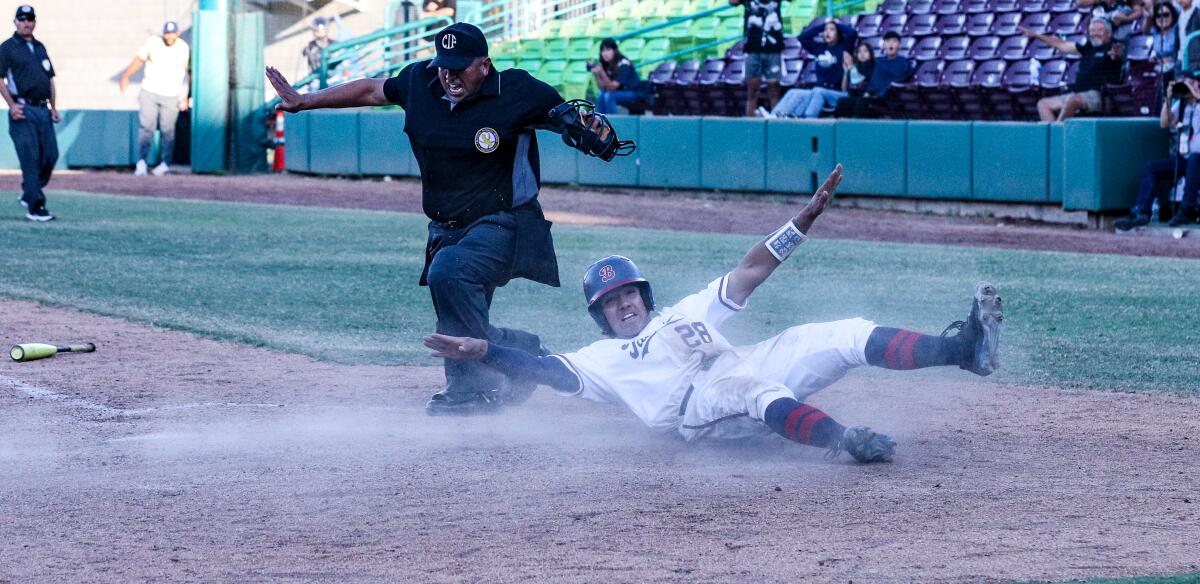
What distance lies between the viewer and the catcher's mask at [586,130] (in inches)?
245

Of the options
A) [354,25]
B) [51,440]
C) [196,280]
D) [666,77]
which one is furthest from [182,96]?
[51,440]

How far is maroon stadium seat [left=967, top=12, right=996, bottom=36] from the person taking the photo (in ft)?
66.7

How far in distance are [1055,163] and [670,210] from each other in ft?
15.3

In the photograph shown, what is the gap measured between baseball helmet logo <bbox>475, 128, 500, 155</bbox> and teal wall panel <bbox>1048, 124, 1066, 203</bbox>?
11.6m

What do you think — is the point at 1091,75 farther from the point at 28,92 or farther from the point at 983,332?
the point at 983,332

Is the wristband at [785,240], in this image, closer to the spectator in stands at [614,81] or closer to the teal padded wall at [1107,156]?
the teal padded wall at [1107,156]

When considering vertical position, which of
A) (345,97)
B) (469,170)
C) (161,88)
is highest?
(161,88)

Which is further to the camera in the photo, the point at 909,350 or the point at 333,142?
the point at 333,142

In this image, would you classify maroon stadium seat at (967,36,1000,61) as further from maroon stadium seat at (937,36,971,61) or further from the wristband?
the wristband

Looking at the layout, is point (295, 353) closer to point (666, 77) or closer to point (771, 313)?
point (771, 313)

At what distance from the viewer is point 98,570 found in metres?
4.35

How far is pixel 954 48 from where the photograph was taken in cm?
2023

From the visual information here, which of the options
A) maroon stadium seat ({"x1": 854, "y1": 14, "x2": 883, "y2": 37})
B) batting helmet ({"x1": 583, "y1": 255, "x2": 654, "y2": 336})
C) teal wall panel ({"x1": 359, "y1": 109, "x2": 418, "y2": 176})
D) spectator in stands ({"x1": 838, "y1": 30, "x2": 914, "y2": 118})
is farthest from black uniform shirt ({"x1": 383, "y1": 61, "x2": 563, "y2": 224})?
teal wall panel ({"x1": 359, "y1": 109, "x2": 418, "y2": 176})

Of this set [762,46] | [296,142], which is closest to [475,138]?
[762,46]
